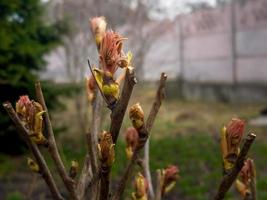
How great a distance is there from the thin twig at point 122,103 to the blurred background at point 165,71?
0.40m

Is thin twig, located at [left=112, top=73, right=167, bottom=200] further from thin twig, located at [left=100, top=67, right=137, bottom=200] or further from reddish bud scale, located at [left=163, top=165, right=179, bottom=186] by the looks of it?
reddish bud scale, located at [left=163, top=165, right=179, bottom=186]

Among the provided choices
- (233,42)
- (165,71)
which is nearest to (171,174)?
(165,71)

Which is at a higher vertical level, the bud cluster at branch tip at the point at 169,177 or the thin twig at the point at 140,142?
the thin twig at the point at 140,142

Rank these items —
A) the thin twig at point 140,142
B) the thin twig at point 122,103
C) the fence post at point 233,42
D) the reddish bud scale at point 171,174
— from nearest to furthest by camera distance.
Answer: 1. the thin twig at point 122,103
2. the thin twig at point 140,142
3. the reddish bud scale at point 171,174
4. the fence post at point 233,42

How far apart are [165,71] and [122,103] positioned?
575 centimetres

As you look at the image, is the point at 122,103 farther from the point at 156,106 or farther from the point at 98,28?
the point at 98,28

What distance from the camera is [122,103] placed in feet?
3.26

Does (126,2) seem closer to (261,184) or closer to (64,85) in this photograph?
(64,85)

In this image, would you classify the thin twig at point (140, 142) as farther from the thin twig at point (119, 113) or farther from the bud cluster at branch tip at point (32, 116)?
the bud cluster at branch tip at point (32, 116)

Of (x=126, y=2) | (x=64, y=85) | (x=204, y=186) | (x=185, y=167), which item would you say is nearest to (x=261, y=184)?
(x=204, y=186)

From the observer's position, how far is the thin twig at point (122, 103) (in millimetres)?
964

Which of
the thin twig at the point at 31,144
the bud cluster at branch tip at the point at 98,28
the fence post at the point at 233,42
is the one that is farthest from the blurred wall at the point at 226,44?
the thin twig at the point at 31,144

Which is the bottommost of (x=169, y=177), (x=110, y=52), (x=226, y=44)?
(x=226, y=44)

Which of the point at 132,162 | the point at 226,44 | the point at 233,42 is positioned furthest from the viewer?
the point at 226,44
